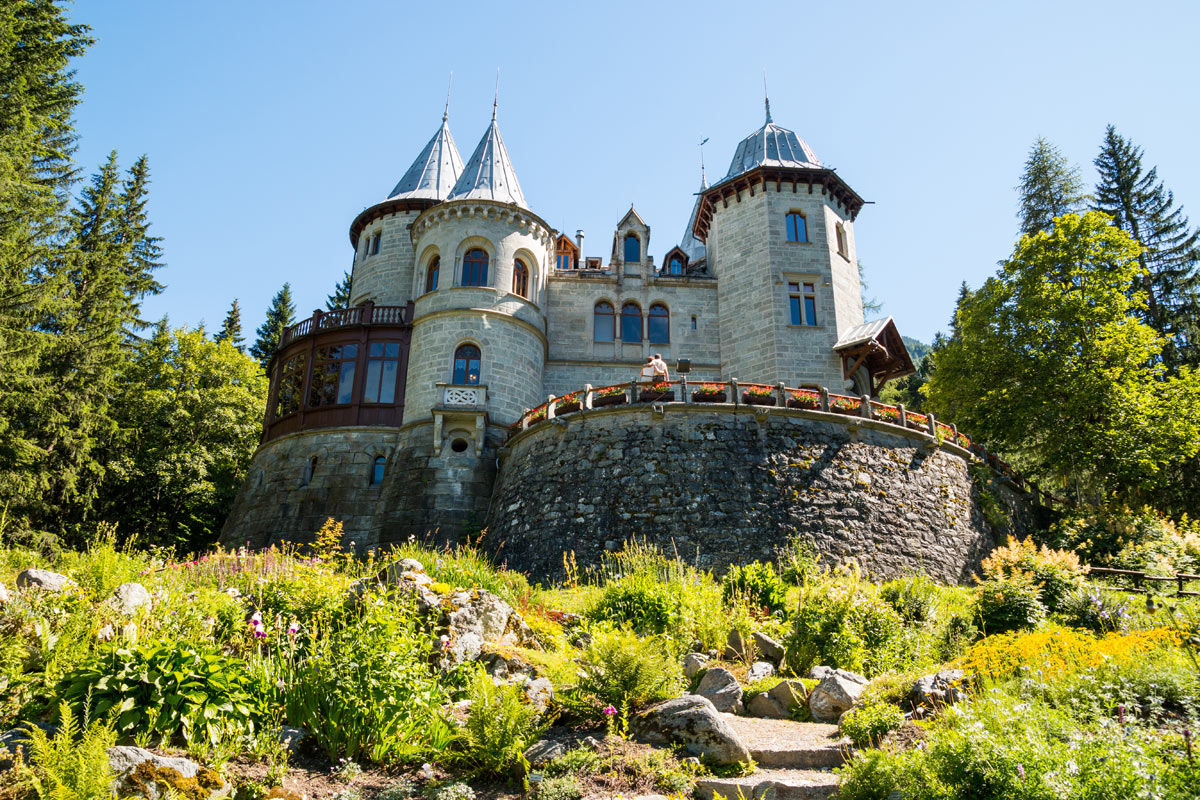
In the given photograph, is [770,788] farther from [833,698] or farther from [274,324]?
[274,324]

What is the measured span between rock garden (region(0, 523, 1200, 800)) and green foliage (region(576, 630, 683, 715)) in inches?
1.2

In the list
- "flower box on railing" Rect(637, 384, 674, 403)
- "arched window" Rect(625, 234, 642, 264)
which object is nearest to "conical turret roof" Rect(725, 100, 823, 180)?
"arched window" Rect(625, 234, 642, 264)

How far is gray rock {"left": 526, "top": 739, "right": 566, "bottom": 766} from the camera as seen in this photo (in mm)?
8023

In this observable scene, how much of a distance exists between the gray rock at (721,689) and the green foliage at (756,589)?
14.4 ft

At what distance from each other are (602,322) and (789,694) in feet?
74.3

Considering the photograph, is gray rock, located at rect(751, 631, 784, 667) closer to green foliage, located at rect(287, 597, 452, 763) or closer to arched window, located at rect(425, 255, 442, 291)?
green foliage, located at rect(287, 597, 452, 763)

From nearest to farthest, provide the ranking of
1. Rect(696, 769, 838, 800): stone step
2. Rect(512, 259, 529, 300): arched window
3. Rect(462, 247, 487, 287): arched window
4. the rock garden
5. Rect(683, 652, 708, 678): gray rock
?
the rock garden → Rect(696, 769, 838, 800): stone step → Rect(683, 652, 708, 678): gray rock → Rect(462, 247, 487, 287): arched window → Rect(512, 259, 529, 300): arched window

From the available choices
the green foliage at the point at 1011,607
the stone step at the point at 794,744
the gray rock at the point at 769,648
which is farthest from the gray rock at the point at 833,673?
the green foliage at the point at 1011,607

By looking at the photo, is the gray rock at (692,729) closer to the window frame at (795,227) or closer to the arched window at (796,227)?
the window frame at (795,227)

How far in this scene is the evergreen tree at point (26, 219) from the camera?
21953 millimetres

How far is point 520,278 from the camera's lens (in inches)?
1193

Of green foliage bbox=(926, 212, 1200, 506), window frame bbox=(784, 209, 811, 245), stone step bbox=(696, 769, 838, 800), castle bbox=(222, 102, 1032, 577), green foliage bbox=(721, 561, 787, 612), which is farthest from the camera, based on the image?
window frame bbox=(784, 209, 811, 245)

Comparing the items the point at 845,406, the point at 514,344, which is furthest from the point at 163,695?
the point at 514,344

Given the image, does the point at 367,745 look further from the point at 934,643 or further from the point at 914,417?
the point at 914,417
